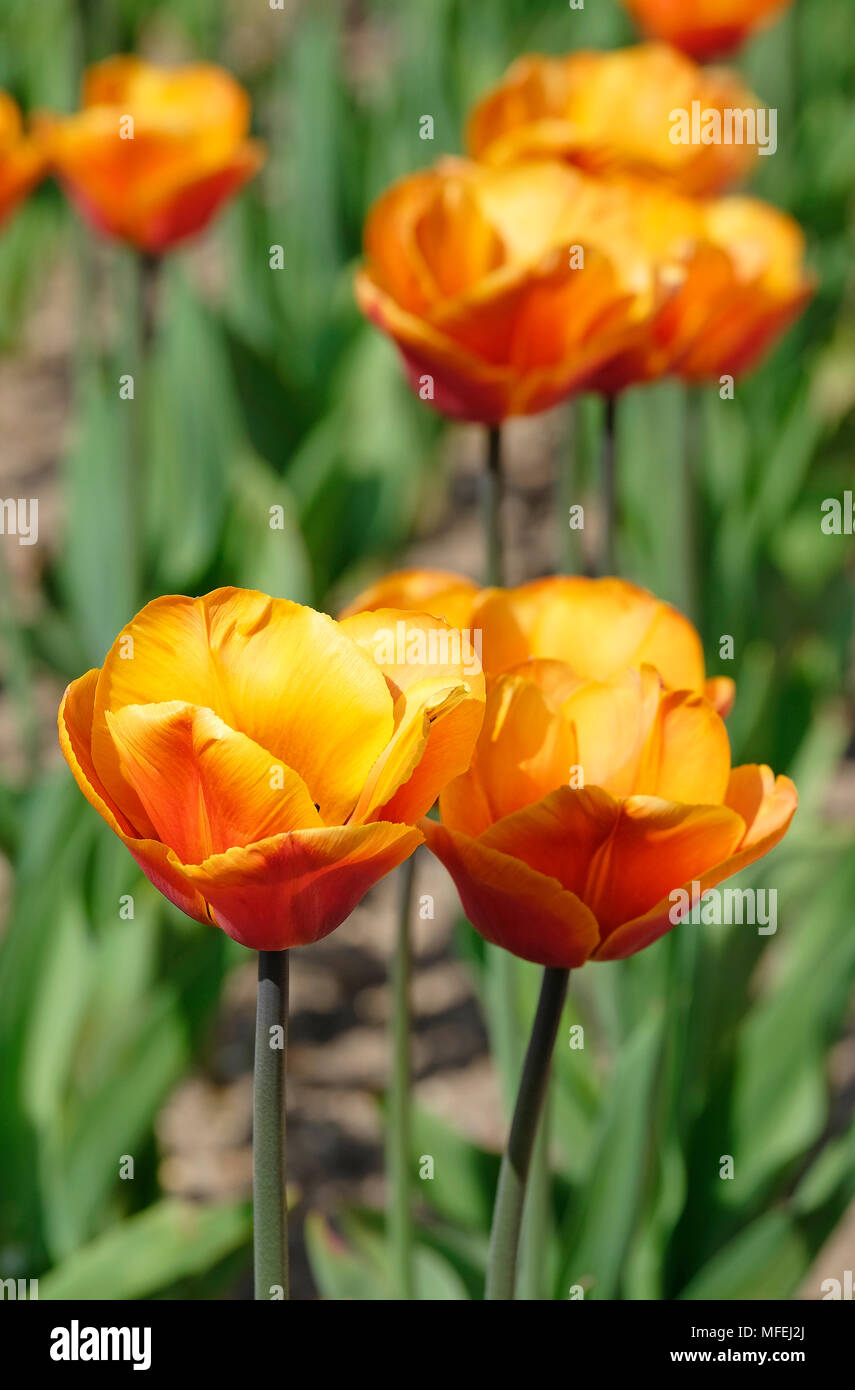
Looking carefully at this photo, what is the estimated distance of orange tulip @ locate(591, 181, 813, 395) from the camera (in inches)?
36.5

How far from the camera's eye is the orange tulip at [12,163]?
4.24 ft

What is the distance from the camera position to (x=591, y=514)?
2.37 m

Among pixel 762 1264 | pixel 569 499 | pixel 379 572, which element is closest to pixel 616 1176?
pixel 762 1264

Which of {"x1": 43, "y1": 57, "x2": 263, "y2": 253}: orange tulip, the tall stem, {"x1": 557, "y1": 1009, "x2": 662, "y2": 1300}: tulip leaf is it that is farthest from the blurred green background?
the tall stem

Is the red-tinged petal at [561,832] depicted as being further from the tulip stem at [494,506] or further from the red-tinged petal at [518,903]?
the tulip stem at [494,506]

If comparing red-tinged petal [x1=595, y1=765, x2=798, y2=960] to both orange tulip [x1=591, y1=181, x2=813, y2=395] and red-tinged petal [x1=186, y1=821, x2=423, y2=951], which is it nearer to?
red-tinged petal [x1=186, y1=821, x2=423, y2=951]

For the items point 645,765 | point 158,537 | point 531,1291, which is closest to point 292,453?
point 158,537

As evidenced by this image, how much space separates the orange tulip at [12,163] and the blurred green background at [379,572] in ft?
0.68

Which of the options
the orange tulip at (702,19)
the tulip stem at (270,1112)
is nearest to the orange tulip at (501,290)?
the tulip stem at (270,1112)

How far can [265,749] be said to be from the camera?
48 cm

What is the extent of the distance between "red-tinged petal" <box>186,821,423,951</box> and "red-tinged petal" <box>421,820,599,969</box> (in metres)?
0.04

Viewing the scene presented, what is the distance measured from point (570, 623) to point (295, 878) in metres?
0.21
